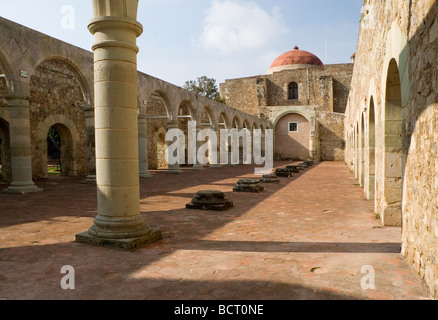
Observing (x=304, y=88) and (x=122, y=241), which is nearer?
(x=122, y=241)

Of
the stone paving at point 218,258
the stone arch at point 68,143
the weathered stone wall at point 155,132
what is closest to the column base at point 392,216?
the stone paving at point 218,258

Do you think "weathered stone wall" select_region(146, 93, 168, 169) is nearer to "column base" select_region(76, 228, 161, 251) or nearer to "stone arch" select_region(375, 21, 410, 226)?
"column base" select_region(76, 228, 161, 251)

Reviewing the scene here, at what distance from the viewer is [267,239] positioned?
4539 millimetres

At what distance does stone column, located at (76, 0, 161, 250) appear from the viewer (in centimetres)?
416

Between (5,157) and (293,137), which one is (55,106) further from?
(293,137)

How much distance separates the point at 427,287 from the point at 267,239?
79.9 inches

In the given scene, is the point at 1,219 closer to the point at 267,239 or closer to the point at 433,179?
the point at 267,239

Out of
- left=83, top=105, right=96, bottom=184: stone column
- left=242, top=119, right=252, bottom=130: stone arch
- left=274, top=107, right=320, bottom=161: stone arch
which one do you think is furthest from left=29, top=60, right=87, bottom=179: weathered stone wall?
left=274, top=107, right=320, bottom=161: stone arch

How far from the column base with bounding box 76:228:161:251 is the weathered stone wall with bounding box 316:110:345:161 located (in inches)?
1059

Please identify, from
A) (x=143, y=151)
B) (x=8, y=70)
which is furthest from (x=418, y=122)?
(x=143, y=151)

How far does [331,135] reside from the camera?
29.4 m

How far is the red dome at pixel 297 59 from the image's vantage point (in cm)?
3931

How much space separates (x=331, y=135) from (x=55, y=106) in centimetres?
2204
